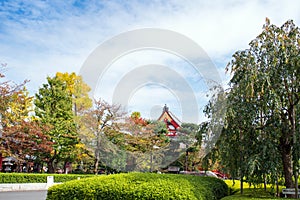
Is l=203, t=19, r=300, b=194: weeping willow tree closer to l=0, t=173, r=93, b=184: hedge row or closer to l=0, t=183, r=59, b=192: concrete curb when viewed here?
l=0, t=183, r=59, b=192: concrete curb

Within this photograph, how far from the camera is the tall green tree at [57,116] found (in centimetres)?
1862

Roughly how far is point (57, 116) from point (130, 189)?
14.8 meters

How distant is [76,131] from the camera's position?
754 inches

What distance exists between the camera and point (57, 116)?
1944 cm

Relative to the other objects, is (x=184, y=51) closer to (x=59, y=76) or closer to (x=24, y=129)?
(x=24, y=129)

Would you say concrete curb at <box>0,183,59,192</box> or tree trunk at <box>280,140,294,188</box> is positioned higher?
tree trunk at <box>280,140,294,188</box>

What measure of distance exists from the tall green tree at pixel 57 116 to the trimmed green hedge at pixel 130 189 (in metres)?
12.5

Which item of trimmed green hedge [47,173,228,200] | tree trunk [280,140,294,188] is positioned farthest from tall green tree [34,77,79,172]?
tree trunk [280,140,294,188]

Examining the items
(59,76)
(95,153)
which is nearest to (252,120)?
(95,153)

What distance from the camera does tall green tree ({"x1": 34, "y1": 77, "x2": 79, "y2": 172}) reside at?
18620 millimetres

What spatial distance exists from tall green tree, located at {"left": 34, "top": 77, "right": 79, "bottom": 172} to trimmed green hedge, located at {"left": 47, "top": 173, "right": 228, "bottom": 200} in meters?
12.5

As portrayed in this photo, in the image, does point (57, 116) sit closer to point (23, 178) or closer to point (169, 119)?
point (23, 178)

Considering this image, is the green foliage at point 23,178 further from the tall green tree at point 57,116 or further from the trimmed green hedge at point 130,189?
the trimmed green hedge at point 130,189

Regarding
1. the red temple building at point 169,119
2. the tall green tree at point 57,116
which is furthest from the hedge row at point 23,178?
the red temple building at point 169,119
